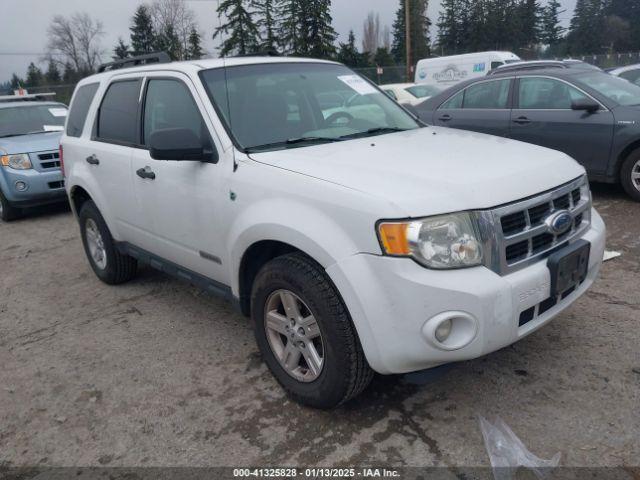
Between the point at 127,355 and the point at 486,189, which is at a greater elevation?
the point at 486,189

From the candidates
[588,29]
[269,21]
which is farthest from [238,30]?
[588,29]

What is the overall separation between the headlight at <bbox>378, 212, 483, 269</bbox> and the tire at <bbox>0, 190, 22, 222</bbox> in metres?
7.43

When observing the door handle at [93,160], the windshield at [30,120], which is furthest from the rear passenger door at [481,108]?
the windshield at [30,120]

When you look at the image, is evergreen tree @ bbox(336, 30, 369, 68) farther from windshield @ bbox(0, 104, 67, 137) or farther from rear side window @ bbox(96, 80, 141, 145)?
rear side window @ bbox(96, 80, 141, 145)

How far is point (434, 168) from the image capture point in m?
2.66

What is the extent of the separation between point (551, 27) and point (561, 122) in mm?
68350

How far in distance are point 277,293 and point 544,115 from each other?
5203 mm

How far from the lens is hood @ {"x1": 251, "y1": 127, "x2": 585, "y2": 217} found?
239cm

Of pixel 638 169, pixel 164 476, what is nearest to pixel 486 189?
pixel 164 476

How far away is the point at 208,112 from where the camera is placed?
329 centimetres

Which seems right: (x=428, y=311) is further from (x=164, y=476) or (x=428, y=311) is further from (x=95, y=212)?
(x=95, y=212)

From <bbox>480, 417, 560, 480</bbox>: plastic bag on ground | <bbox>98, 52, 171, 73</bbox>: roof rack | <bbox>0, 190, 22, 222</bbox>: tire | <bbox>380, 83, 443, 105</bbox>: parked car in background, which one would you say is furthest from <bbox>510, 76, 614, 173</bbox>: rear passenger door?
<bbox>380, 83, 443, 105</bbox>: parked car in background

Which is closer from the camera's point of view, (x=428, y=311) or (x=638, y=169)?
(x=428, y=311)

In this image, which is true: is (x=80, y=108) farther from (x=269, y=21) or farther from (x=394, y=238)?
(x=269, y=21)
